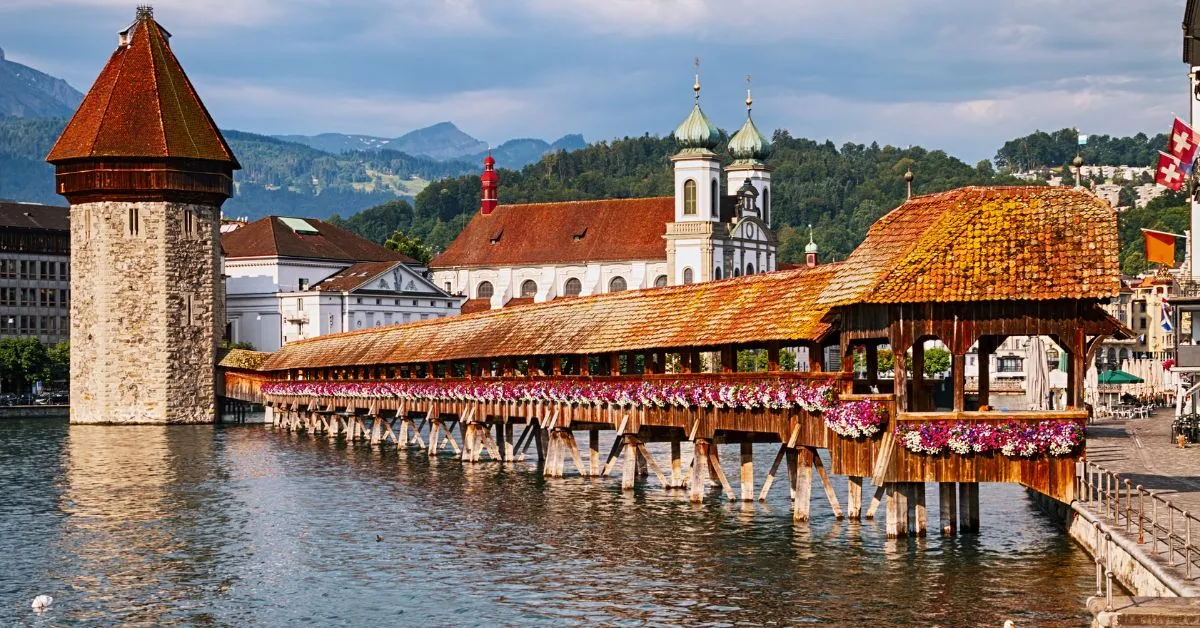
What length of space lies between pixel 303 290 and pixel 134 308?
33.4 meters

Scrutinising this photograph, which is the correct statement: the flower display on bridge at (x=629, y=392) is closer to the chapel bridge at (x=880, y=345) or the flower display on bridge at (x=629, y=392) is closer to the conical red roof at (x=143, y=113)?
the chapel bridge at (x=880, y=345)

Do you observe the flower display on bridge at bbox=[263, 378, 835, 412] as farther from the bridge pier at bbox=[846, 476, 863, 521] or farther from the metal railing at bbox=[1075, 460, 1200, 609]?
the metal railing at bbox=[1075, 460, 1200, 609]

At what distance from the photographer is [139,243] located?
277 feet

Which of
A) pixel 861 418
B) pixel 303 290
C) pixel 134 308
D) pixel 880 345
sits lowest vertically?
pixel 861 418

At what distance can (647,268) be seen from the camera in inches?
5295

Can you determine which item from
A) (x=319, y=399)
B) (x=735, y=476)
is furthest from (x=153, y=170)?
(x=735, y=476)

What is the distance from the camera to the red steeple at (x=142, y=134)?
273 feet

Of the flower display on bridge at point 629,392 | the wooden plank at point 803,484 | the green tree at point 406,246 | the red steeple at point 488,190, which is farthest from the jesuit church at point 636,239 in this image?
the wooden plank at point 803,484

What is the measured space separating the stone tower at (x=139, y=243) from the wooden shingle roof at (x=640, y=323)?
23.0 meters

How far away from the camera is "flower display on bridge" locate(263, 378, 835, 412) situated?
33.1m

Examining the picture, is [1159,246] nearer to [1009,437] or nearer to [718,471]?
[718,471]

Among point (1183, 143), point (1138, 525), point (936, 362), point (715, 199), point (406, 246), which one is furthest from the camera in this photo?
point (406, 246)

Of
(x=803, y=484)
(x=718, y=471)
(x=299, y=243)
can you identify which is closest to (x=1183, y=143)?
(x=803, y=484)

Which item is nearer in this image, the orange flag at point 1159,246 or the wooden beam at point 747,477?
the orange flag at point 1159,246
